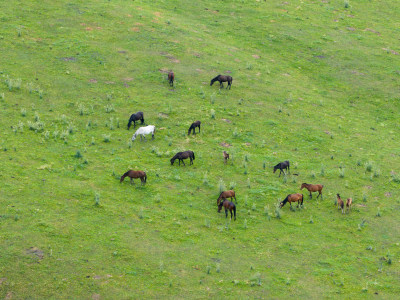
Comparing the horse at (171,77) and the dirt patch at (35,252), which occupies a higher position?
the horse at (171,77)

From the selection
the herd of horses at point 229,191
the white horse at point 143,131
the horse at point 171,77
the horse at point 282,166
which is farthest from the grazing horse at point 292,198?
the horse at point 171,77

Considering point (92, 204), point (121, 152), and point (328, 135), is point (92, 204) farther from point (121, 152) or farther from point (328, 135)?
point (328, 135)

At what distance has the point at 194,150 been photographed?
2838cm

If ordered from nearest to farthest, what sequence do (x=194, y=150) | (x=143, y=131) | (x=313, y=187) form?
(x=313, y=187), (x=194, y=150), (x=143, y=131)

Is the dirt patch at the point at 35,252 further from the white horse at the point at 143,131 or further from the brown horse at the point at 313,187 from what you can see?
the brown horse at the point at 313,187

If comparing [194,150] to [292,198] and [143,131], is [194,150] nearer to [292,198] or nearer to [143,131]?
[143,131]

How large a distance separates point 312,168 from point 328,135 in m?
5.42

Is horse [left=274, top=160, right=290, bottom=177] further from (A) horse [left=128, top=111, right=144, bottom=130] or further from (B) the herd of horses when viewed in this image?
(A) horse [left=128, top=111, right=144, bottom=130]

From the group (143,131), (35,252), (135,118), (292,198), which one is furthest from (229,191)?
(135,118)

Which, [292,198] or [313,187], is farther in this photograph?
[313,187]

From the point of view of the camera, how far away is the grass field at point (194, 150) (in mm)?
18578

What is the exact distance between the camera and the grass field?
1858 centimetres

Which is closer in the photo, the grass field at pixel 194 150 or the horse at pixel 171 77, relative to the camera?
the grass field at pixel 194 150

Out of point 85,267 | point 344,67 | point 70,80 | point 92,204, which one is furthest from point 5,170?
point 344,67
